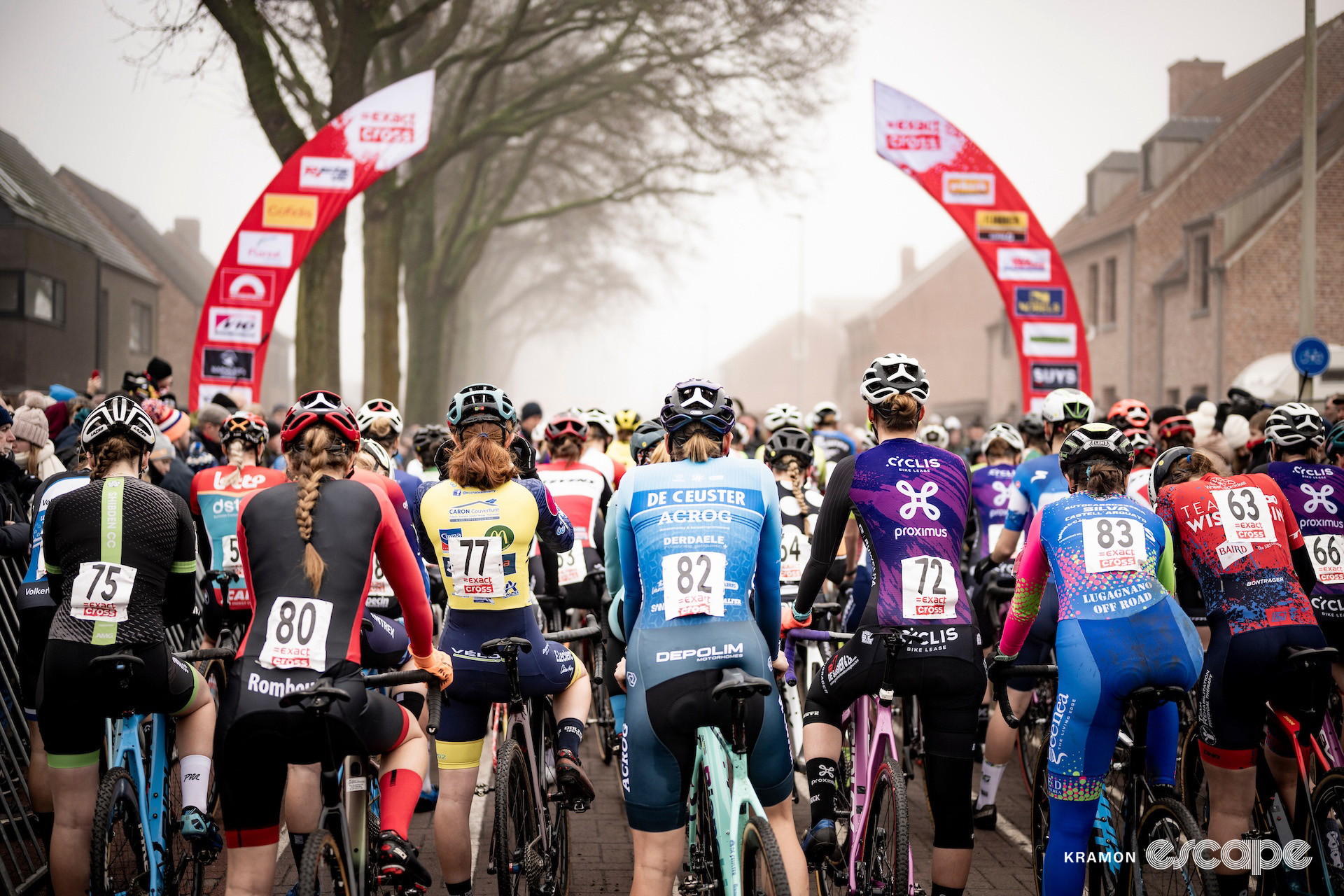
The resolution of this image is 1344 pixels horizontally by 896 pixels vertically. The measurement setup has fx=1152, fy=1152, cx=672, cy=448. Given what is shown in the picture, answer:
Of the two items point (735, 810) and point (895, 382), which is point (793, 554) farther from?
point (735, 810)

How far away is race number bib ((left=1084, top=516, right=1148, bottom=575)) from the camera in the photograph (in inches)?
175

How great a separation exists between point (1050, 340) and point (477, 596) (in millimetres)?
12885

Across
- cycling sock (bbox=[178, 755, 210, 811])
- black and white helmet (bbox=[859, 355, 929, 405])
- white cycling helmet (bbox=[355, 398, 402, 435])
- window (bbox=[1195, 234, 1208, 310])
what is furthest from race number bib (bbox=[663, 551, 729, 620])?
window (bbox=[1195, 234, 1208, 310])

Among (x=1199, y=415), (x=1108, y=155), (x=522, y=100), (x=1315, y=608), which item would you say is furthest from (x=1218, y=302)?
(x=1315, y=608)

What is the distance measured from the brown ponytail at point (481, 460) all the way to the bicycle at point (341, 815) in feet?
2.92

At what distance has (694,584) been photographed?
4.00 metres

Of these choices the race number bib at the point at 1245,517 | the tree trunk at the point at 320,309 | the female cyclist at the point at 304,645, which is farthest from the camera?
the tree trunk at the point at 320,309

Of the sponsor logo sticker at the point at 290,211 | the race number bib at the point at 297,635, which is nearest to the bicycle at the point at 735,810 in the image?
the race number bib at the point at 297,635

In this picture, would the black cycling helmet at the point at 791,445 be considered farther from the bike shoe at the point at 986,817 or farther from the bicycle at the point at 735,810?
the bicycle at the point at 735,810

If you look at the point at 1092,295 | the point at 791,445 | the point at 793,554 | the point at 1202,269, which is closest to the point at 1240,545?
the point at 793,554

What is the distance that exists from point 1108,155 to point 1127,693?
42750 millimetres

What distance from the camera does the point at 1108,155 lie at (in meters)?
42.8

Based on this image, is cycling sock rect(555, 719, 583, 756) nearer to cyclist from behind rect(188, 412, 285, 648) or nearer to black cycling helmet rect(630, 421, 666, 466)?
black cycling helmet rect(630, 421, 666, 466)

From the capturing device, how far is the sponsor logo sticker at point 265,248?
15.4 metres
